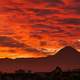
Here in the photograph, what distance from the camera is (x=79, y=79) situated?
127 metres

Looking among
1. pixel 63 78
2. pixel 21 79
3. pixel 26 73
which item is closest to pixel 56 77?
pixel 63 78

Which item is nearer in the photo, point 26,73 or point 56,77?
point 56,77

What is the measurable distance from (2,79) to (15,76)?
13.9 m

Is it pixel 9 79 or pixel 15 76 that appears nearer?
pixel 9 79

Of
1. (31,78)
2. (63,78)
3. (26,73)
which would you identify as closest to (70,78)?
(63,78)

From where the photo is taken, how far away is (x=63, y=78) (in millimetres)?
131750

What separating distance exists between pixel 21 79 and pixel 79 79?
2220 cm

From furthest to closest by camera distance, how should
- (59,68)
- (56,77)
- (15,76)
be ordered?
(59,68), (15,76), (56,77)

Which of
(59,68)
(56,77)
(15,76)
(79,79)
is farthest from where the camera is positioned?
(59,68)

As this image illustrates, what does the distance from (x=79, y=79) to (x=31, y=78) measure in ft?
68.6

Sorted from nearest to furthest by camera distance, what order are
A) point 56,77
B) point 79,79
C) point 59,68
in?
point 79,79, point 56,77, point 59,68

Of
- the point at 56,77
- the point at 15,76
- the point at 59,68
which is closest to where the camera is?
the point at 56,77

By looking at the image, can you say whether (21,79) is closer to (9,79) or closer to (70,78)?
(9,79)

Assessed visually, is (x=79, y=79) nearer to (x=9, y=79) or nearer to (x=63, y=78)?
(x=63, y=78)
